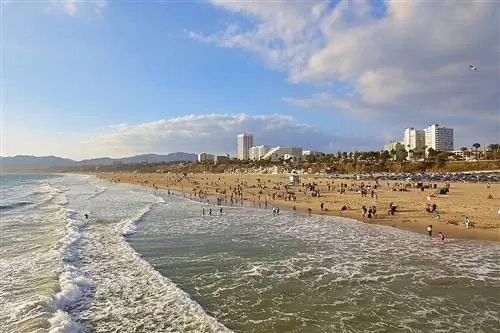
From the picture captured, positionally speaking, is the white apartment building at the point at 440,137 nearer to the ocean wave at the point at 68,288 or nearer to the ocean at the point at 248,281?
the ocean at the point at 248,281

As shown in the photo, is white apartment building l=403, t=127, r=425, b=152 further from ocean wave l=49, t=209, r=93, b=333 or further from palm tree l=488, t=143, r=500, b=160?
ocean wave l=49, t=209, r=93, b=333

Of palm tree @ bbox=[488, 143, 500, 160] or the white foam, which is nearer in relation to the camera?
the white foam

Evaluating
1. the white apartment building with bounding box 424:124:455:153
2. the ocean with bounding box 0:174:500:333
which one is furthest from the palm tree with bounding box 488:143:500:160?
the ocean with bounding box 0:174:500:333

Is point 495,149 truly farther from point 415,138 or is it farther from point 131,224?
point 131,224

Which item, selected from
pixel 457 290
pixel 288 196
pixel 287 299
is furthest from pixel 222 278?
pixel 288 196

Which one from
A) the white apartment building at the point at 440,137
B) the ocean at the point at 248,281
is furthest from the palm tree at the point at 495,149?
the ocean at the point at 248,281

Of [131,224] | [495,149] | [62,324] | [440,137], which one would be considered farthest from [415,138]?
[62,324]

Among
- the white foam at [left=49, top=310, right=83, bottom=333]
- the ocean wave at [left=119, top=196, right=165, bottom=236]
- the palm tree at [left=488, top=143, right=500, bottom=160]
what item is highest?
the palm tree at [left=488, top=143, right=500, bottom=160]

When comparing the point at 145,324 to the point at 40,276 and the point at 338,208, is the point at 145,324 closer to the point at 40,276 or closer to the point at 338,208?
the point at 40,276
